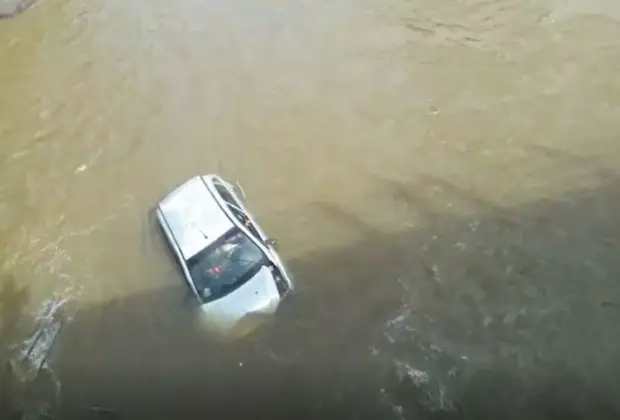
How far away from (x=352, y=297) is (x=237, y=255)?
821 millimetres

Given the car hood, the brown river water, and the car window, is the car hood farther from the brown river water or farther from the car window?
the car window

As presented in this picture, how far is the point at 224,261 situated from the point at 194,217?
Answer: 43 centimetres

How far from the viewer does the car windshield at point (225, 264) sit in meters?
4.90

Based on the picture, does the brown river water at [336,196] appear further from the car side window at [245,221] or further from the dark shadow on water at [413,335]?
the car side window at [245,221]

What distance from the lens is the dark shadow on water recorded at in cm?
472

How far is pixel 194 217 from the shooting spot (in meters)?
5.19

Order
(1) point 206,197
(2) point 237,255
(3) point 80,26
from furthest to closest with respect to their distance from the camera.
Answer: (3) point 80,26 → (1) point 206,197 → (2) point 237,255

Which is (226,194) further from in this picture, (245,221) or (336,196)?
(336,196)

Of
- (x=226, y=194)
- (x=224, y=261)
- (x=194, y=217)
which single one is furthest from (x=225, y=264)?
(x=226, y=194)

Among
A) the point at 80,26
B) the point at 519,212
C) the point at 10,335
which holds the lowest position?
the point at 519,212

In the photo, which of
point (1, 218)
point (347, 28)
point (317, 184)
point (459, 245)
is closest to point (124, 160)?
point (1, 218)

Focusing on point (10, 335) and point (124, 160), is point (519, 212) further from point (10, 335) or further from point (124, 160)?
point (10, 335)

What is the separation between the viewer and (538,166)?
5660mm

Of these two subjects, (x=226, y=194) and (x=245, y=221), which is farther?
(x=226, y=194)
